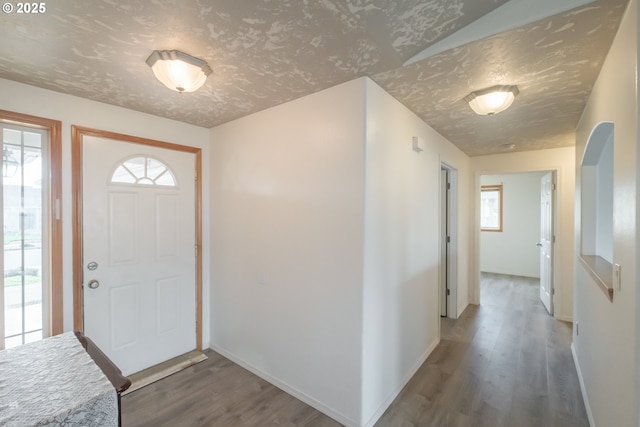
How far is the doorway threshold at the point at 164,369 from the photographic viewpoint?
2.32 meters

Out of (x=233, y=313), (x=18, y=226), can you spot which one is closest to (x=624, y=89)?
(x=233, y=313)

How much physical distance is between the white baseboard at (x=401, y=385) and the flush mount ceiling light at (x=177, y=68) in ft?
8.15

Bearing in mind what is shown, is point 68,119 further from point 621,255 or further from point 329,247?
point 621,255

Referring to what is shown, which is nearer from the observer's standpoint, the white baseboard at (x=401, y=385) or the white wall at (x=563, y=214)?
the white baseboard at (x=401, y=385)

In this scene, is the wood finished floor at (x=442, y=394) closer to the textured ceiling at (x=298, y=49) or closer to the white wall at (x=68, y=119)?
the white wall at (x=68, y=119)

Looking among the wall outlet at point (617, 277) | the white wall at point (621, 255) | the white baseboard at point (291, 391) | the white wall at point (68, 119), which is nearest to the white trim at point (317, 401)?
the white baseboard at point (291, 391)

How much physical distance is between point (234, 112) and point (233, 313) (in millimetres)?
1939

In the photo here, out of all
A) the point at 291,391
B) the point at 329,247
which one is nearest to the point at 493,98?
the point at 329,247

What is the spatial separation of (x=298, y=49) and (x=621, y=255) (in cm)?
190

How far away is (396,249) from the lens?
2207mm

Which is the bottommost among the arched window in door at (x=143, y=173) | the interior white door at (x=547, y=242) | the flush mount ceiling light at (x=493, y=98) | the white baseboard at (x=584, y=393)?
the white baseboard at (x=584, y=393)

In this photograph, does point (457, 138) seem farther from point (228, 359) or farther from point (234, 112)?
point (228, 359)

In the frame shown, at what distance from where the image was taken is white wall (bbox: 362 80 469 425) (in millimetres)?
1864

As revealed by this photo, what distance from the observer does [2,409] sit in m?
1.02
